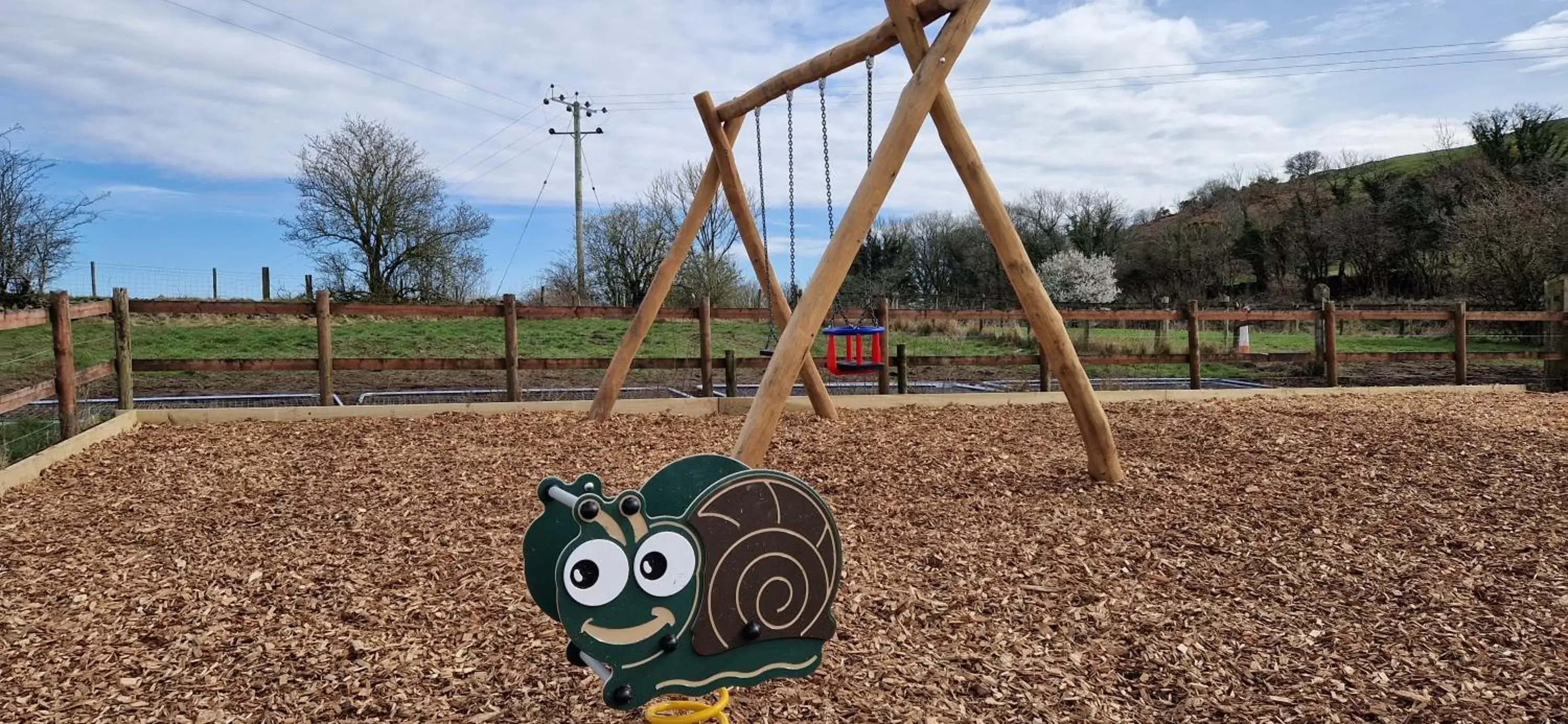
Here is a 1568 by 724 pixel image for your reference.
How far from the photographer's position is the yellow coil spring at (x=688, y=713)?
2.13 metres

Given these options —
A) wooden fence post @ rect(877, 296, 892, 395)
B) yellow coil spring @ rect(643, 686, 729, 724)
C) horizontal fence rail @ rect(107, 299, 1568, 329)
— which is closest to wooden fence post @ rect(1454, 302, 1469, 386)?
horizontal fence rail @ rect(107, 299, 1568, 329)

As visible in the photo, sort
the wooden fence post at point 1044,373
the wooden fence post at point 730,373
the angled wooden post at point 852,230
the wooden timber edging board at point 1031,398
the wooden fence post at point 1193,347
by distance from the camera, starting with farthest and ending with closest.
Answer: the wooden fence post at point 1193,347, the wooden fence post at point 1044,373, the wooden fence post at point 730,373, the wooden timber edging board at point 1031,398, the angled wooden post at point 852,230

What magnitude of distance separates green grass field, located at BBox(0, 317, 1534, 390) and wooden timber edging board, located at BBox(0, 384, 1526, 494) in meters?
3.52

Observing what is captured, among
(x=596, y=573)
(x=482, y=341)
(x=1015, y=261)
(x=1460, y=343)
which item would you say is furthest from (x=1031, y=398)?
(x=482, y=341)

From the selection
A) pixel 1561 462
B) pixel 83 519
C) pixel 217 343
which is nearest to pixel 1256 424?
pixel 1561 462

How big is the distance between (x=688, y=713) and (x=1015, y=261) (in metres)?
3.22

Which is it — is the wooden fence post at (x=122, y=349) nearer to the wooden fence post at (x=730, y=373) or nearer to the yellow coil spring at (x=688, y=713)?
the wooden fence post at (x=730, y=373)

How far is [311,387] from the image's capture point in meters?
11.7

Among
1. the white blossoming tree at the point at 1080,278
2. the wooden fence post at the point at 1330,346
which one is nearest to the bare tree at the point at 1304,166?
the white blossoming tree at the point at 1080,278

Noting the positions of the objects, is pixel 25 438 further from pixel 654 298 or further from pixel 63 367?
pixel 654 298

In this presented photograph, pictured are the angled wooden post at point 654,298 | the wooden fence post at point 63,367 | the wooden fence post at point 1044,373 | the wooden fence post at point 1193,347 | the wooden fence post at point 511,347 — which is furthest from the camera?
the wooden fence post at point 1193,347

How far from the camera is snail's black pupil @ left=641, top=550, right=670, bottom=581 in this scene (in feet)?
6.32

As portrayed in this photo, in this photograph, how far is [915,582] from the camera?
3326 millimetres

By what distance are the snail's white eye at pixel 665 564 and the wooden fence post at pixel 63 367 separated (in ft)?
20.6
